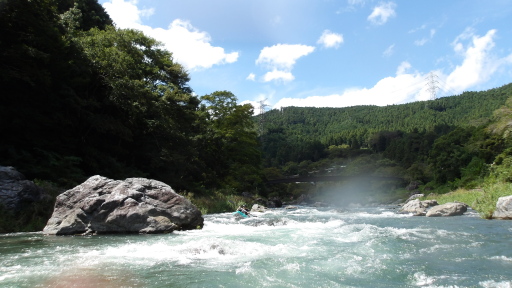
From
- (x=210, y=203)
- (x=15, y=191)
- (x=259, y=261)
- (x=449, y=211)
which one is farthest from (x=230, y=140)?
(x=259, y=261)

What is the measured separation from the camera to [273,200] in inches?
1901

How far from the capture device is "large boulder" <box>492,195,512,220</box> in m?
15.2

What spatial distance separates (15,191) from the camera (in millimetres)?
12039

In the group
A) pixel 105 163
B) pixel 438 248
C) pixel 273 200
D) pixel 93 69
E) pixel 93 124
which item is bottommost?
pixel 273 200

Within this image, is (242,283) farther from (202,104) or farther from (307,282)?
(202,104)

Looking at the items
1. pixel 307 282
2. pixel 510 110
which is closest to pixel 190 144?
pixel 307 282

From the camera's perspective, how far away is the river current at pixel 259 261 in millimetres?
5793

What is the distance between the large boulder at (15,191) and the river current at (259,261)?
5.19 ft

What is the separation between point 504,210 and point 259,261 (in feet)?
45.5

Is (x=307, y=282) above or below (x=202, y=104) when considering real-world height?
below

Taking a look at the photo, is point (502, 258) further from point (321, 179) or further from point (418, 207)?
point (321, 179)

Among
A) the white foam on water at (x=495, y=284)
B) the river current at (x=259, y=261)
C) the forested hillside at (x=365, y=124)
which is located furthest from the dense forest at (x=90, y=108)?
the forested hillside at (x=365, y=124)

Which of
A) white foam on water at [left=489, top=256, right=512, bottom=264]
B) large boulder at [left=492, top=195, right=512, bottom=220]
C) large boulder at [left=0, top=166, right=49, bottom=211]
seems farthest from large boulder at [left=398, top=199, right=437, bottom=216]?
large boulder at [left=0, top=166, right=49, bottom=211]

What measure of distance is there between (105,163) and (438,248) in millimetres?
18666
